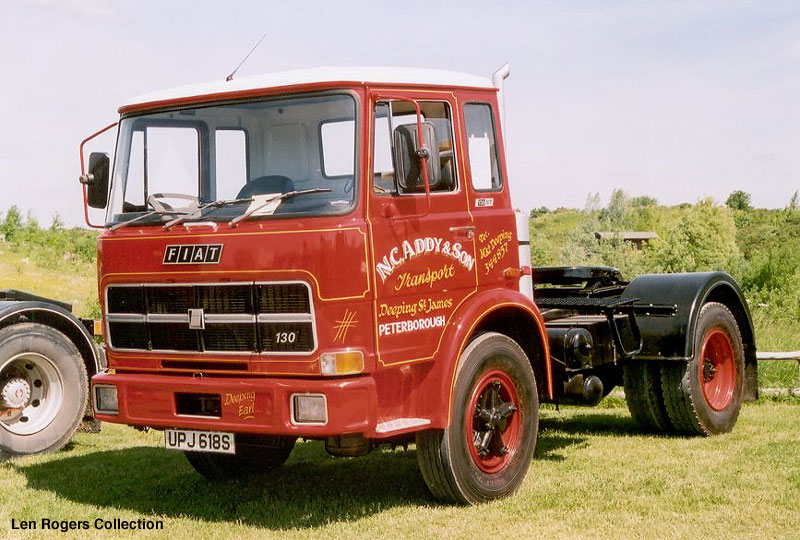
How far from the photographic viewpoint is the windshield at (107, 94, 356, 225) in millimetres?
6203

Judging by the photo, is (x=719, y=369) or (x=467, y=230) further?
(x=719, y=369)

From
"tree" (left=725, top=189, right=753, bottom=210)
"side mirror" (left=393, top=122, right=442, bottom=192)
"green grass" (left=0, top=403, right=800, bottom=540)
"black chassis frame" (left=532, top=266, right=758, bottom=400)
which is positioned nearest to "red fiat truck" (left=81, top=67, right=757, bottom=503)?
"side mirror" (left=393, top=122, right=442, bottom=192)

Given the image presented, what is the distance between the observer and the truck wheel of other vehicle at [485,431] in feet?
21.5

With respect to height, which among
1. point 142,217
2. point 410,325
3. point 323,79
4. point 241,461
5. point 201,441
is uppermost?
point 323,79

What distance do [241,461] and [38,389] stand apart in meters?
2.18

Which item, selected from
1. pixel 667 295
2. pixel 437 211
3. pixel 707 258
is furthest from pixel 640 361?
pixel 707 258

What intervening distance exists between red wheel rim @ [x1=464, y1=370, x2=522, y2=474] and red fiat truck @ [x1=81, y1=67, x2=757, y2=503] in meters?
0.01

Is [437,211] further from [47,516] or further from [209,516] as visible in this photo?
[47,516]

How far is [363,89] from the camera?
6172 millimetres

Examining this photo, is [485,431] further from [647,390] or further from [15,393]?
[15,393]

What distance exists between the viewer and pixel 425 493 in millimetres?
7180

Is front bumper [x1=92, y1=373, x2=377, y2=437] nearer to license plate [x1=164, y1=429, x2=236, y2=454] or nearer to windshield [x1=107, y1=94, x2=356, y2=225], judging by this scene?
license plate [x1=164, y1=429, x2=236, y2=454]

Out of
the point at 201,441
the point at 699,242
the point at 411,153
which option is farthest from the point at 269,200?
the point at 699,242

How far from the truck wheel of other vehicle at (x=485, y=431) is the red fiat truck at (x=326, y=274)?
13 mm
